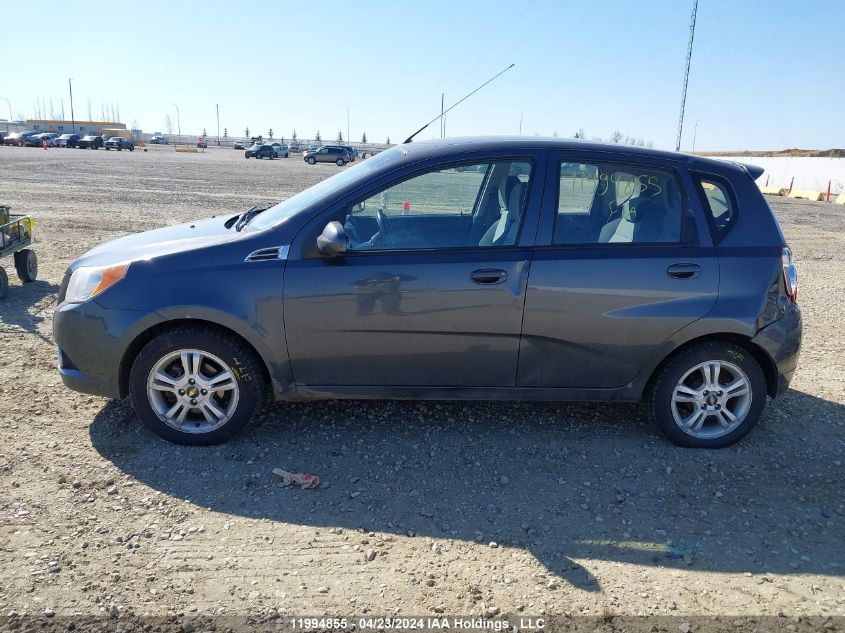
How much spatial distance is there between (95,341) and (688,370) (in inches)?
143

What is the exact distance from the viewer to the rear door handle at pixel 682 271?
3990mm

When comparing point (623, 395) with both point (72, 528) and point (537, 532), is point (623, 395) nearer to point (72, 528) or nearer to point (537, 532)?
point (537, 532)

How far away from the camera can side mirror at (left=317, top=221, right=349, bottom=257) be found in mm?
3695

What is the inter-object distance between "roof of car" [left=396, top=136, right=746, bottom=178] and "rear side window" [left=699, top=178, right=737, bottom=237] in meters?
0.11

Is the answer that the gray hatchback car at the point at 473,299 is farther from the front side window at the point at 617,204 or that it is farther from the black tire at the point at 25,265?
the black tire at the point at 25,265

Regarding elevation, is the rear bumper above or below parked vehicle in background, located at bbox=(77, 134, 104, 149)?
below

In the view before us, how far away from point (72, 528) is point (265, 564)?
102cm

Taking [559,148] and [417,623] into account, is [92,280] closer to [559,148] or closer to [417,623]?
[417,623]

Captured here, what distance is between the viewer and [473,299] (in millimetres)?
3869

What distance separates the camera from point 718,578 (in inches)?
120

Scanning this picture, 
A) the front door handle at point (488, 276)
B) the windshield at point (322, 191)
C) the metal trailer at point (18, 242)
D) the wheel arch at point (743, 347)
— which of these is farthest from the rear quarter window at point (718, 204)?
the metal trailer at point (18, 242)

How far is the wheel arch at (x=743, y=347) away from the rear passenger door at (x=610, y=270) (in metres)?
0.18

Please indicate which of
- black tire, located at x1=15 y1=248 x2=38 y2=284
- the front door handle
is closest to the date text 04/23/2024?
the front door handle

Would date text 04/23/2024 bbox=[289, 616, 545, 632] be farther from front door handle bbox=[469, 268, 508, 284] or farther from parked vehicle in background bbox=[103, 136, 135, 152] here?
parked vehicle in background bbox=[103, 136, 135, 152]
